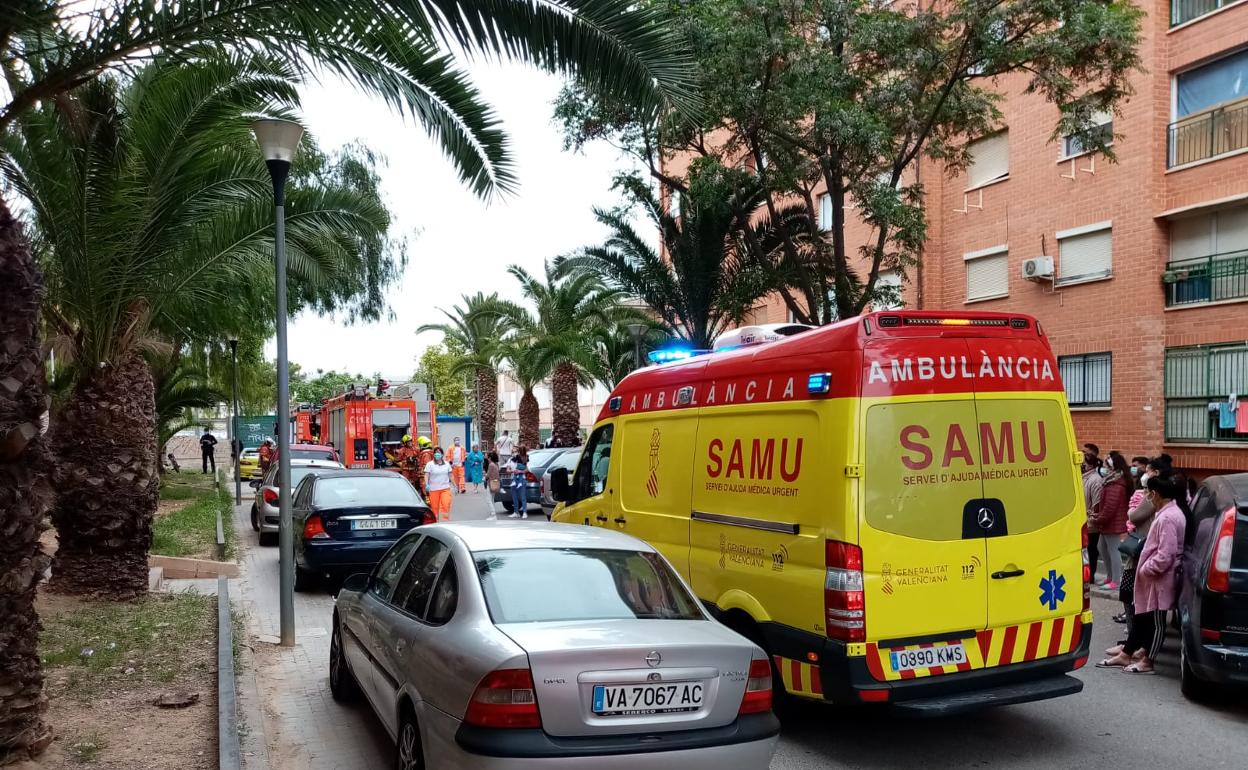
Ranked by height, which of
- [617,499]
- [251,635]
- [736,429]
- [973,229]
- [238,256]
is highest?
[973,229]

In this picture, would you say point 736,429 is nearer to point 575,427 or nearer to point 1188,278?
point 1188,278

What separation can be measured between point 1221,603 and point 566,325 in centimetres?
2640

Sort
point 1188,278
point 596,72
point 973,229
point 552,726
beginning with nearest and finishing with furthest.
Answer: point 552,726, point 596,72, point 1188,278, point 973,229

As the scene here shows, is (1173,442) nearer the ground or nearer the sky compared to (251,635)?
nearer the sky

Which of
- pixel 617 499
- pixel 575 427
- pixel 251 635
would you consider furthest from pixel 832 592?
pixel 575 427

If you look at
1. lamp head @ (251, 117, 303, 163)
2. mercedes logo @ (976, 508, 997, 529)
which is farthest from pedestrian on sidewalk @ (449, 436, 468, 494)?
mercedes logo @ (976, 508, 997, 529)

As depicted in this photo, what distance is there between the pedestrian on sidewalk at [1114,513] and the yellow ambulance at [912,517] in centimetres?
572

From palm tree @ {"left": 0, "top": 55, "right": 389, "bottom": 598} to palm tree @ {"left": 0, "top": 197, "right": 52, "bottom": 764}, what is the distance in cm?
354

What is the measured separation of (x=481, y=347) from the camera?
40.3m

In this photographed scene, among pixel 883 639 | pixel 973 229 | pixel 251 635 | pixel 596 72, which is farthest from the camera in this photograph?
pixel 973 229

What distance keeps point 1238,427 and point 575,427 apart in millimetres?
19253

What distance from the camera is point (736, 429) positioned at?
642 cm

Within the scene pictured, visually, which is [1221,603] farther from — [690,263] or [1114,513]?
[690,263]

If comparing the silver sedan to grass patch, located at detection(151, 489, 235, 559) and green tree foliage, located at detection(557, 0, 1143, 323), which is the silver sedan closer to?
grass patch, located at detection(151, 489, 235, 559)
